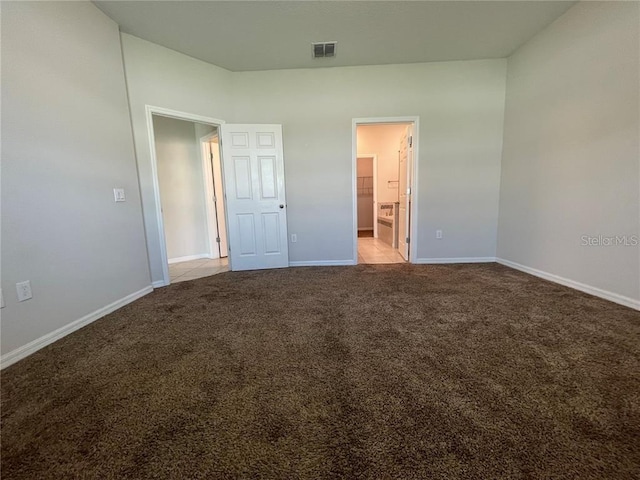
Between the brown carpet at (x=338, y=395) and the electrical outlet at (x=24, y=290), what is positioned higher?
the electrical outlet at (x=24, y=290)

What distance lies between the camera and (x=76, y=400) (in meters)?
1.29

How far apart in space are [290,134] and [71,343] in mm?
3210

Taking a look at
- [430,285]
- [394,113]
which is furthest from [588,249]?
[394,113]

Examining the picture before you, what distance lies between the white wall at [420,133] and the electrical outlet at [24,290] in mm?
2693

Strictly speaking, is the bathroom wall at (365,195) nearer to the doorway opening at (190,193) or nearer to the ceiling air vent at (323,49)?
the doorway opening at (190,193)

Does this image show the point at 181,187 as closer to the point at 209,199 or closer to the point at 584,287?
the point at 209,199

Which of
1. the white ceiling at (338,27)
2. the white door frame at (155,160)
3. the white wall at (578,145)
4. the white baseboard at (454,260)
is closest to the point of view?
the white wall at (578,145)

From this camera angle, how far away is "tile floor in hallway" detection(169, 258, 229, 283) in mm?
3598

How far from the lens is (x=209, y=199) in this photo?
470 cm

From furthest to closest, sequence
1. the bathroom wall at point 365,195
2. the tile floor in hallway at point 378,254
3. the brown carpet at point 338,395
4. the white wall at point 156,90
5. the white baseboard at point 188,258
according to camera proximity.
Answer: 1. the bathroom wall at point 365,195
2. the white baseboard at point 188,258
3. the tile floor in hallway at point 378,254
4. the white wall at point 156,90
5. the brown carpet at point 338,395

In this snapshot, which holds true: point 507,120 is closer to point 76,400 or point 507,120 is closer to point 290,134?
point 290,134

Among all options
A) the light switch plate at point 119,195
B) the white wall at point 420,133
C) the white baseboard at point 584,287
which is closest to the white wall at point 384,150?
the white wall at point 420,133

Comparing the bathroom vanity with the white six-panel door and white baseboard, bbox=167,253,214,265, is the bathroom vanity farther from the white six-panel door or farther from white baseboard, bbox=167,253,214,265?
white baseboard, bbox=167,253,214,265

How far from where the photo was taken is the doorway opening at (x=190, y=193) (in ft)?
14.2
